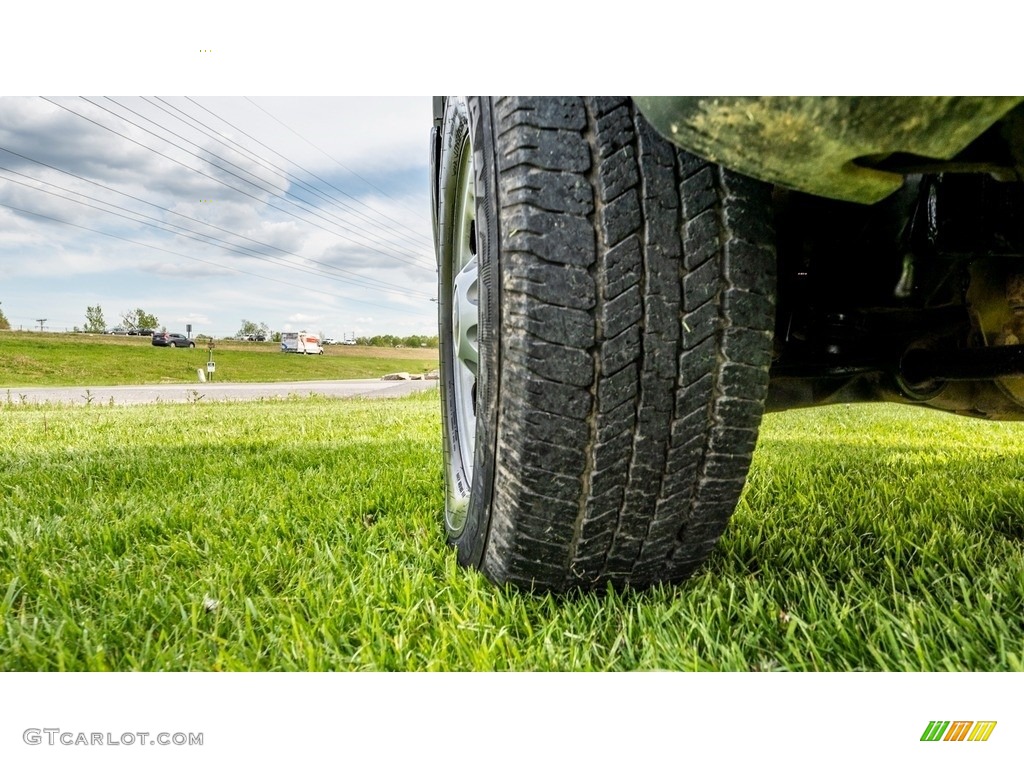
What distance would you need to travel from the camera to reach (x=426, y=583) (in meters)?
1.05

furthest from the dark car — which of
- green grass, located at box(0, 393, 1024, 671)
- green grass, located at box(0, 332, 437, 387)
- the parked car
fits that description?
the parked car

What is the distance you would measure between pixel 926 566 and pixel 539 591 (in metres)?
0.67

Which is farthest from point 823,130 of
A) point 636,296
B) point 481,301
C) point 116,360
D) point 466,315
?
point 116,360

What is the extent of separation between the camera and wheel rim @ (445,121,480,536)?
4.10ft

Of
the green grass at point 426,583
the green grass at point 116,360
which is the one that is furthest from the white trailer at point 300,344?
the green grass at point 426,583

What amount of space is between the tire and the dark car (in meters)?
5.84

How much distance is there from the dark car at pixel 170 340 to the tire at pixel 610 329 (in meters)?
5.84

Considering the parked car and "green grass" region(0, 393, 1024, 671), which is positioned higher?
the parked car

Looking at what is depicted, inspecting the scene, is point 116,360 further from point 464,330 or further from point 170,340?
point 464,330

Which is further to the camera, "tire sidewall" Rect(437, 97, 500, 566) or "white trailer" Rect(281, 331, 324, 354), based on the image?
"white trailer" Rect(281, 331, 324, 354)

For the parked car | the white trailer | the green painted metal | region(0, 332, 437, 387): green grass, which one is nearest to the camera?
the green painted metal

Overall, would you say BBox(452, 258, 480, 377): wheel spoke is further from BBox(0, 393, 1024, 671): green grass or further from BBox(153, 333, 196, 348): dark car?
BBox(153, 333, 196, 348): dark car

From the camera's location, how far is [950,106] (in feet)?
1.69
